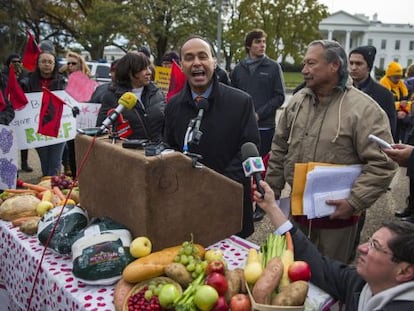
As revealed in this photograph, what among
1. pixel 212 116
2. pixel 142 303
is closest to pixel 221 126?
pixel 212 116

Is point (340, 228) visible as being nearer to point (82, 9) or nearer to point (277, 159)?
point (277, 159)

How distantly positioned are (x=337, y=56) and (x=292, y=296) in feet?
4.97

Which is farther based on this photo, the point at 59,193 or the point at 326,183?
the point at 59,193

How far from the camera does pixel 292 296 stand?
147cm

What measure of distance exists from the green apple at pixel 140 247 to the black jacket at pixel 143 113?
1522mm

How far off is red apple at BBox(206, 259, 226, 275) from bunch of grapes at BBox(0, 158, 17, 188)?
2.75 metres

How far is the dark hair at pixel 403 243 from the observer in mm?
1429

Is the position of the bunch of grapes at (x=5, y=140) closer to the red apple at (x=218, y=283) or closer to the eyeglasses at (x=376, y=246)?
the red apple at (x=218, y=283)

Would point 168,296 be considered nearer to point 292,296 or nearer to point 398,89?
point 292,296

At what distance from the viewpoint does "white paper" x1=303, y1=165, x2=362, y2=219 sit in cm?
229

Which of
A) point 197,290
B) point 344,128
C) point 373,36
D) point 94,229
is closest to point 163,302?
point 197,290

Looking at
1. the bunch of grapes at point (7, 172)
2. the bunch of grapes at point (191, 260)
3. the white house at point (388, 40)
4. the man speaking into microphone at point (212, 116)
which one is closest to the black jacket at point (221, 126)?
the man speaking into microphone at point (212, 116)

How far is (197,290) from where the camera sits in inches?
60.4

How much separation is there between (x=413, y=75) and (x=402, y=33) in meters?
93.4
